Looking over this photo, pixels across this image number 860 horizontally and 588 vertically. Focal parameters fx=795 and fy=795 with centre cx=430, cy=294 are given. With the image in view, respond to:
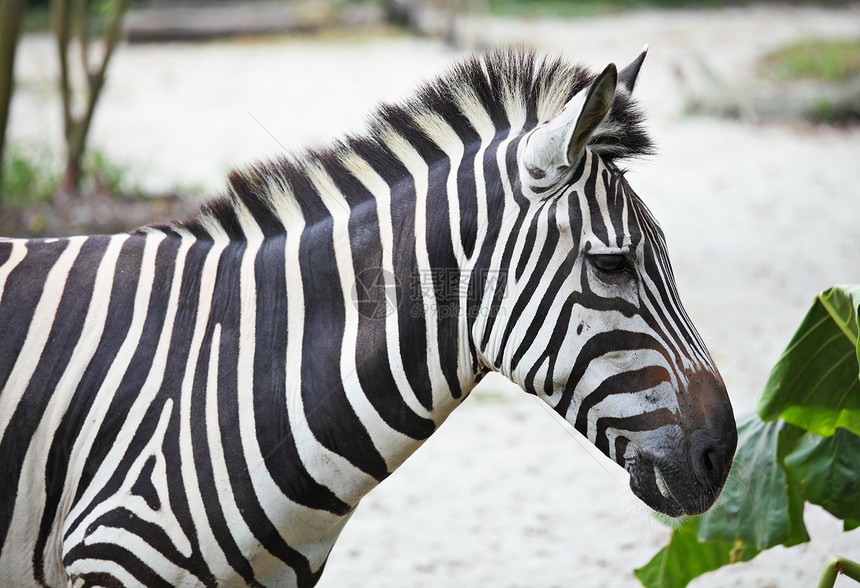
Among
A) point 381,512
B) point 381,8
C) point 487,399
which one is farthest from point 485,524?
point 381,8

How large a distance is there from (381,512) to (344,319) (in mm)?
3010

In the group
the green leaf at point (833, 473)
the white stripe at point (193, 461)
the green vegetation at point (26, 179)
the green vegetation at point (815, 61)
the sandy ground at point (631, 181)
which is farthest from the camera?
the green vegetation at point (815, 61)

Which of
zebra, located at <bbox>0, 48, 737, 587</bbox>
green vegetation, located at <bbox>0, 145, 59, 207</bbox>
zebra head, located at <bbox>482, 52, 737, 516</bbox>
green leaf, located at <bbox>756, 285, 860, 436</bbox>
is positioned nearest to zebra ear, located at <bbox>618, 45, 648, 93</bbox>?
zebra, located at <bbox>0, 48, 737, 587</bbox>

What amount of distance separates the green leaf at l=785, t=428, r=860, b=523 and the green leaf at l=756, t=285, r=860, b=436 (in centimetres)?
18

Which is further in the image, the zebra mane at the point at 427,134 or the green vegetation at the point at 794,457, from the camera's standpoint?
the green vegetation at the point at 794,457

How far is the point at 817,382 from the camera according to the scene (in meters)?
2.81

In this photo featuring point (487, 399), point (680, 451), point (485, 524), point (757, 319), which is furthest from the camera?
point (757, 319)

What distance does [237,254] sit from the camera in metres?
2.24

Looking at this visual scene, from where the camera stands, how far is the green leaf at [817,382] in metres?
2.77

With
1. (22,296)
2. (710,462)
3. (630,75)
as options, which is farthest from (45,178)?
(710,462)

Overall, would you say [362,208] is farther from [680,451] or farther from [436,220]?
[680,451]

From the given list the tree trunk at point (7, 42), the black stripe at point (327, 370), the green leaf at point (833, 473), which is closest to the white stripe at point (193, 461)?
the black stripe at point (327, 370)

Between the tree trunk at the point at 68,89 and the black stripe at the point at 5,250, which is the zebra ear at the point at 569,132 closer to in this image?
the black stripe at the point at 5,250

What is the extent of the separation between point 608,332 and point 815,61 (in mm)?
15412
